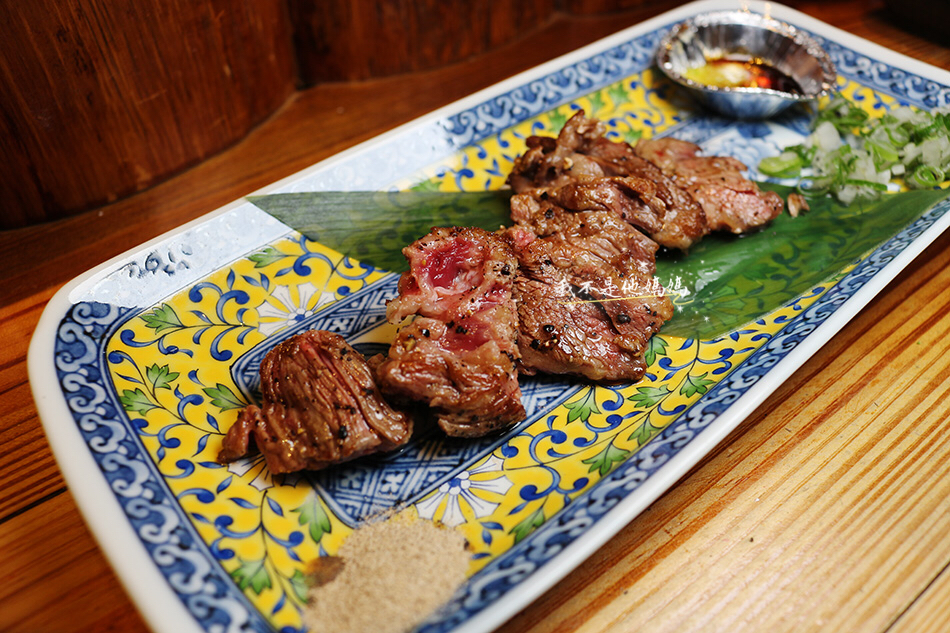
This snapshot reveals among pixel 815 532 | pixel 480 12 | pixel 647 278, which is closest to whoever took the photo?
pixel 815 532

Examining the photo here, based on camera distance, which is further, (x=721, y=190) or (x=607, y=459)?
(x=721, y=190)

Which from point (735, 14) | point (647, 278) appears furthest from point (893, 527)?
point (735, 14)

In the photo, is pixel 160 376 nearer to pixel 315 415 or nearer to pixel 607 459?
pixel 315 415

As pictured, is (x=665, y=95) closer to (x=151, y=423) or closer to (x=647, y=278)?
(x=647, y=278)

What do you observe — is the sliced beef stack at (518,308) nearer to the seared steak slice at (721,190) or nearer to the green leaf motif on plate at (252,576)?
the seared steak slice at (721,190)

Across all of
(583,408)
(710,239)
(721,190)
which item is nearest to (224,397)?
(583,408)

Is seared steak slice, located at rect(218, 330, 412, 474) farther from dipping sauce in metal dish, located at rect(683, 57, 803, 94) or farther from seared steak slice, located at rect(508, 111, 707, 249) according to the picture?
dipping sauce in metal dish, located at rect(683, 57, 803, 94)

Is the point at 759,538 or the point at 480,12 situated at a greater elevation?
the point at 480,12
